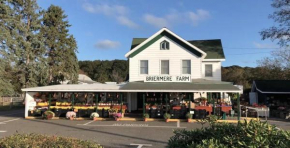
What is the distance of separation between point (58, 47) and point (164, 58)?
21990 millimetres

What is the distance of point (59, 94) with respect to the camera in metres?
21.3

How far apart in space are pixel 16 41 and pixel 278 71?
3636 cm

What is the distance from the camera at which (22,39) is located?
29859mm

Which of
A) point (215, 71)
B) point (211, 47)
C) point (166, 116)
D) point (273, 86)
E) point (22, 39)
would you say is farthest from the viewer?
point (22, 39)

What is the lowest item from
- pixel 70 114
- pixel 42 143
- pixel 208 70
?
pixel 70 114

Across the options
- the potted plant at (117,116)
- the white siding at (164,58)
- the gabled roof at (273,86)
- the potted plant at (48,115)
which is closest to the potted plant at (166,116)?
the potted plant at (117,116)

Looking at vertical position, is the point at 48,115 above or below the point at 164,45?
below

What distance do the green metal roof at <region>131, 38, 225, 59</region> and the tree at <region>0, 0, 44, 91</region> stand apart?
48.9ft

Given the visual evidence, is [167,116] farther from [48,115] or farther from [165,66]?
[48,115]

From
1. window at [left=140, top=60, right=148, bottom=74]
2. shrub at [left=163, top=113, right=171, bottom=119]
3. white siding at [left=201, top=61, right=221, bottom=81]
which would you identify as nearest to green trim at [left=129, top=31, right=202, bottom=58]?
window at [left=140, top=60, right=148, bottom=74]

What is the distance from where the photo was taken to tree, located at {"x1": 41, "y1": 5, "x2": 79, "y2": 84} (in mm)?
35312

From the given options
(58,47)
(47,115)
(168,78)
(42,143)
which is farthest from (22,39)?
(42,143)

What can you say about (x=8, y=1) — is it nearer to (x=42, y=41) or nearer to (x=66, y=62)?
(x=42, y=41)

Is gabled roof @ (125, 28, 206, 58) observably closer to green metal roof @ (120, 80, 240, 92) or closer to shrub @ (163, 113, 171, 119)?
green metal roof @ (120, 80, 240, 92)
